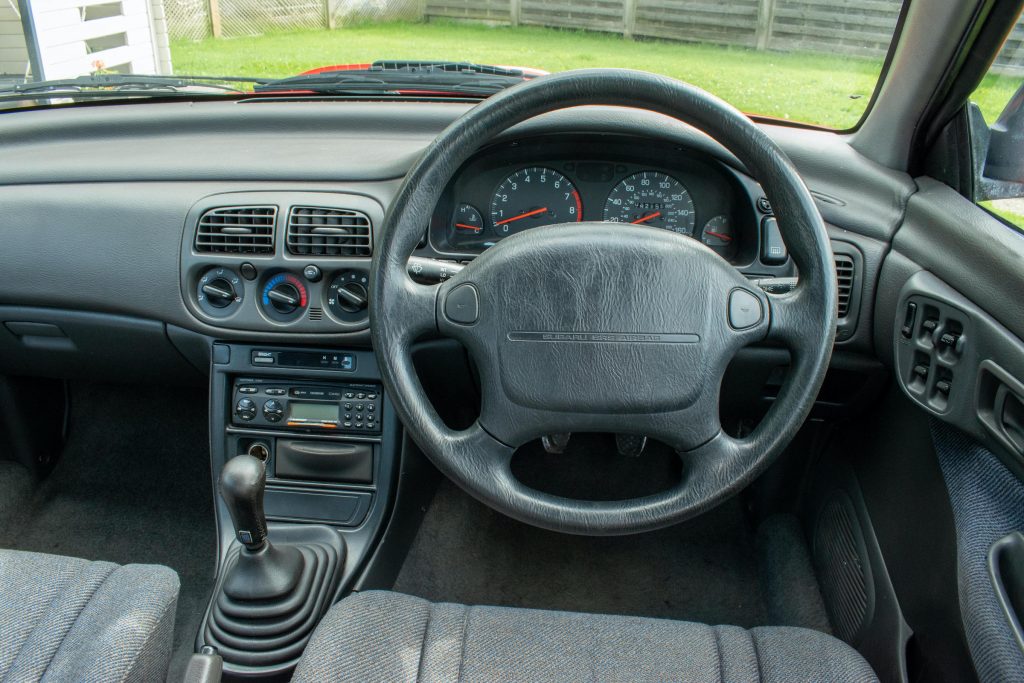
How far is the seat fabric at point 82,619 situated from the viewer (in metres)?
1.17

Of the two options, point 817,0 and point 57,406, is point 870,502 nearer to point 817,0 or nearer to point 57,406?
point 817,0

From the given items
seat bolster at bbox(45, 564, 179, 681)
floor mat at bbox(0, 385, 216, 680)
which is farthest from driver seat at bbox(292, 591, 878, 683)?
floor mat at bbox(0, 385, 216, 680)

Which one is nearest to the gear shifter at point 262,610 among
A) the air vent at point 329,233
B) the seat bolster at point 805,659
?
the air vent at point 329,233

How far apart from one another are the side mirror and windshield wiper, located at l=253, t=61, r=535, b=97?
90 cm

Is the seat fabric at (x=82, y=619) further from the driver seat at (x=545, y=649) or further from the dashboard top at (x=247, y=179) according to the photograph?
the dashboard top at (x=247, y=179)

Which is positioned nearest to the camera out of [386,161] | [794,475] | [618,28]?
[386,161]

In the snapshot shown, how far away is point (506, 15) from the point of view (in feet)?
6.42

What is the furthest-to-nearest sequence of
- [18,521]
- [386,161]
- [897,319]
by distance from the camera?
[18,521] < [386,161] < [897,319]

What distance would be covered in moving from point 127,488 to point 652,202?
1.77 meters

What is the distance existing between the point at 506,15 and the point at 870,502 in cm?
134

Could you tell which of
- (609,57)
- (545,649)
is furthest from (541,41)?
(545,649)

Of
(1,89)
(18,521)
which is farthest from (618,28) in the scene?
(18,521)

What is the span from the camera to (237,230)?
172 centimetres

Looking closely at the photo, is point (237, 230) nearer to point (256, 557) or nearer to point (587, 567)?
point (256, 557)
